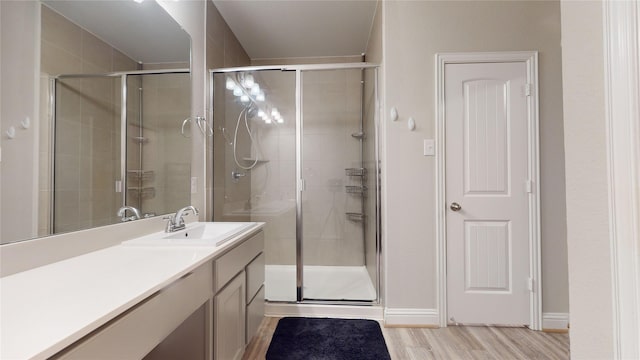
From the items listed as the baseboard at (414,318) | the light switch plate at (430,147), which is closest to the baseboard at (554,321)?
the baseboard at (414,318)

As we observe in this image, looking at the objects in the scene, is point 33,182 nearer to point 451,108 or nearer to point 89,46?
point 89,46

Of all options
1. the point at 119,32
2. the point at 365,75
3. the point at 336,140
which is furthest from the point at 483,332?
the point at 119,32

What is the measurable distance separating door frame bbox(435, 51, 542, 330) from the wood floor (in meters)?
0.13

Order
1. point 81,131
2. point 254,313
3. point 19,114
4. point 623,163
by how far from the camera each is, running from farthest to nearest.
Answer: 1. point 254,313
2. point 81,131
3. point 19,114
4. point 623,163

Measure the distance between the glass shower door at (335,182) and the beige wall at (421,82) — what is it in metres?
0.35

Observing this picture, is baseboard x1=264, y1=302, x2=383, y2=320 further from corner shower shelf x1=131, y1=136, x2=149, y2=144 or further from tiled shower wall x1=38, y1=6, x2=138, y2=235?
corner shower shelf x1=131, y1=136, x2=149, y2=144

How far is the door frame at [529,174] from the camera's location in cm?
204

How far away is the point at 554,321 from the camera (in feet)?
6.62

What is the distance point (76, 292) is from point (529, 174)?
8.81 ft

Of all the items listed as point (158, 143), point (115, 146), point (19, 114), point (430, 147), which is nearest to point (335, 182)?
point (430, 147)

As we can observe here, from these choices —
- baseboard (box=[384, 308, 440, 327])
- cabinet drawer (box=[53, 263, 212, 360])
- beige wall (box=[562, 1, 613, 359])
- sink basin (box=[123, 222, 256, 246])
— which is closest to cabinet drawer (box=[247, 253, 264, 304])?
sink basin (box=[123, 222, 256, 246])

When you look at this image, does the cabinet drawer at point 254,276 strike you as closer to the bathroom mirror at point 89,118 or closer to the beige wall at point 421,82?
the bathroom mirror at point 89,118

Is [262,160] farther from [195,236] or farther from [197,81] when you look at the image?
[195,236]

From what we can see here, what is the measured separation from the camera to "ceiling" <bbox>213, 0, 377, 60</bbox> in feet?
7.91
